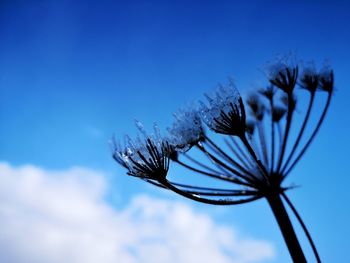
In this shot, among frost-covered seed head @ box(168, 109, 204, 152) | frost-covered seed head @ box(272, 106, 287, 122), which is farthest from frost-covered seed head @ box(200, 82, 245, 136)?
frost-covered seed head @ box(272, 106, 287, 122)

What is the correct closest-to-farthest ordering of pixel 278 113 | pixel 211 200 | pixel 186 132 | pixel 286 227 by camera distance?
pixel 286 227, pixel 211 200, pixel 186 132, pixel 278 113

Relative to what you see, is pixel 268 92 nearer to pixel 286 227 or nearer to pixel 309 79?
pixel 309 79

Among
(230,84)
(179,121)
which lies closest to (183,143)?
(179,121)

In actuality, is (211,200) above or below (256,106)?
below

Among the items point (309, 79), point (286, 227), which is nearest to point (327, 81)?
point (309, 79)

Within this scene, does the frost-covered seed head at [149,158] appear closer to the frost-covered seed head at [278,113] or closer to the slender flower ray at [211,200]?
the slender flower ray at [211,200]

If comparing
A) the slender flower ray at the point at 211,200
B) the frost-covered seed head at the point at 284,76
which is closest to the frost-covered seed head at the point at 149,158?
the slender flower ray at the point at 211,200

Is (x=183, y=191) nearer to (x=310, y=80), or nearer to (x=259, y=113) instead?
(x=310, y=80)

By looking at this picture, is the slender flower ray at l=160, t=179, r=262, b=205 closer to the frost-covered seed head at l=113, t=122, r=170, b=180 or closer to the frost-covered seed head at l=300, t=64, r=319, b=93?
the frost-covered seed head at l=113, t=122, r=170, b=180
